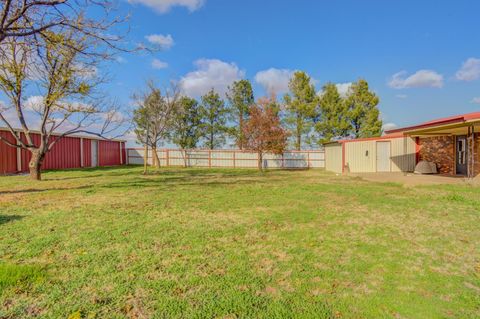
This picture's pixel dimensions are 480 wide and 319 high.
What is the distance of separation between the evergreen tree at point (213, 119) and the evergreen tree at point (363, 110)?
1170cm

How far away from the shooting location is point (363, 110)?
75.5 feet

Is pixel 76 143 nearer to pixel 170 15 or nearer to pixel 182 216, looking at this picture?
pixel 170 15

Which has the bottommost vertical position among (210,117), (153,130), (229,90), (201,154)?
(201,154)

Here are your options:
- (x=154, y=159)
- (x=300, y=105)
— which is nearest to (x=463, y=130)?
(x=300, y=105)

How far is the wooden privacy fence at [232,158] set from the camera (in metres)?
22.3

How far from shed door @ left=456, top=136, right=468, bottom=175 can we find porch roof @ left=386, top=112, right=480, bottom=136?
0.52m

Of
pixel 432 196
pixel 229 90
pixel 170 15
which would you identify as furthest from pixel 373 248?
pixel 229 90

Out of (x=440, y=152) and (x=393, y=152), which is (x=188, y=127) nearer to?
(x=393, y=152)

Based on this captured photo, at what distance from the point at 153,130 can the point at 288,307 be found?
2199cm

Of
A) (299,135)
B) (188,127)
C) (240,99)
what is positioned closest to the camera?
(299,135)

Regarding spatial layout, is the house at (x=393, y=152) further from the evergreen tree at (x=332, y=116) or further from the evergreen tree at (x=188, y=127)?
the evergreen tree at (x=188, y=127)

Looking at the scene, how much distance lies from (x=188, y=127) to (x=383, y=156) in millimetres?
17788

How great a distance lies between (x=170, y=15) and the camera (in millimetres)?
10344

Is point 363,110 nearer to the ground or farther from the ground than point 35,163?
farther from the ground
